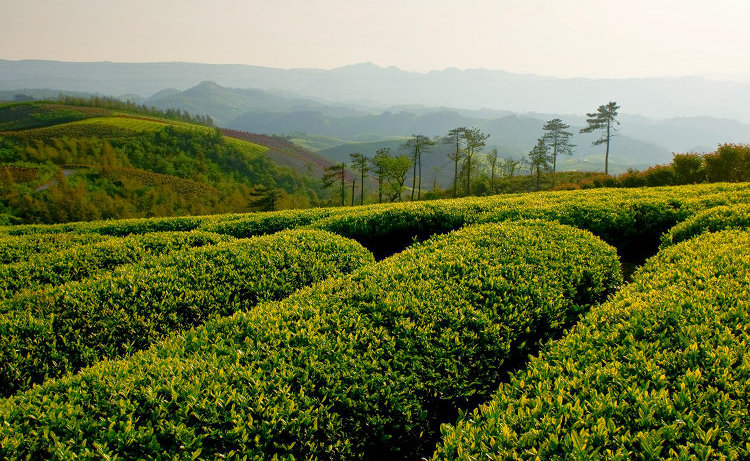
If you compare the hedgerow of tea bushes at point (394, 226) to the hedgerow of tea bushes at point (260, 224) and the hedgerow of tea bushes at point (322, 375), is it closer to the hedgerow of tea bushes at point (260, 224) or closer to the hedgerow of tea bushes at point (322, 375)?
the hedgerow of tea bushes at point (260, 224)

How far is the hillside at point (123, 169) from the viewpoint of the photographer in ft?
295

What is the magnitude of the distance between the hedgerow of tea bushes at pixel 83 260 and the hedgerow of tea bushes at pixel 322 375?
648 centimetres

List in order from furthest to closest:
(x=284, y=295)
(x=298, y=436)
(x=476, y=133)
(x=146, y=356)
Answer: (x=476, y=133) < (x=284, y=295) < (x=146, y=356) < (x=298, y=436)

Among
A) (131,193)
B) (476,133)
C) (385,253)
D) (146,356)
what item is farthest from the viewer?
(131,193)

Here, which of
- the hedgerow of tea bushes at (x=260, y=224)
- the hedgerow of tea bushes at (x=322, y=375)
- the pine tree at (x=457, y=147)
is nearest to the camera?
the hedgerow of tea bushes at (x=322, y=375)

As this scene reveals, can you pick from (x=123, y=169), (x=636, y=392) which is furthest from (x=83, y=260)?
(x=123, y=169)

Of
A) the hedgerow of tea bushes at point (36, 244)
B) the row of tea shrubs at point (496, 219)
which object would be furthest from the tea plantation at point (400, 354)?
the hedgerow of tea bushes at point (36, 244)

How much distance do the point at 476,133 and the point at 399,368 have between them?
70.7 metres

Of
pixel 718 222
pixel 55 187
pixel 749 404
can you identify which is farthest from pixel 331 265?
pixel 55 187

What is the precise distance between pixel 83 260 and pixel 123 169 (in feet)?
449

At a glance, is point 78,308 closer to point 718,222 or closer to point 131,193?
point 718,222

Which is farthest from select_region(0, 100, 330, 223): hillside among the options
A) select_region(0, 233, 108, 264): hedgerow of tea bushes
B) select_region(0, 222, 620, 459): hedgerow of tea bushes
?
select_region(0, 222, 620, 459): hedgerow of tea bushes

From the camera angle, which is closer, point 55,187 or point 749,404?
point 749,404

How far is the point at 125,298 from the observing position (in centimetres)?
809
